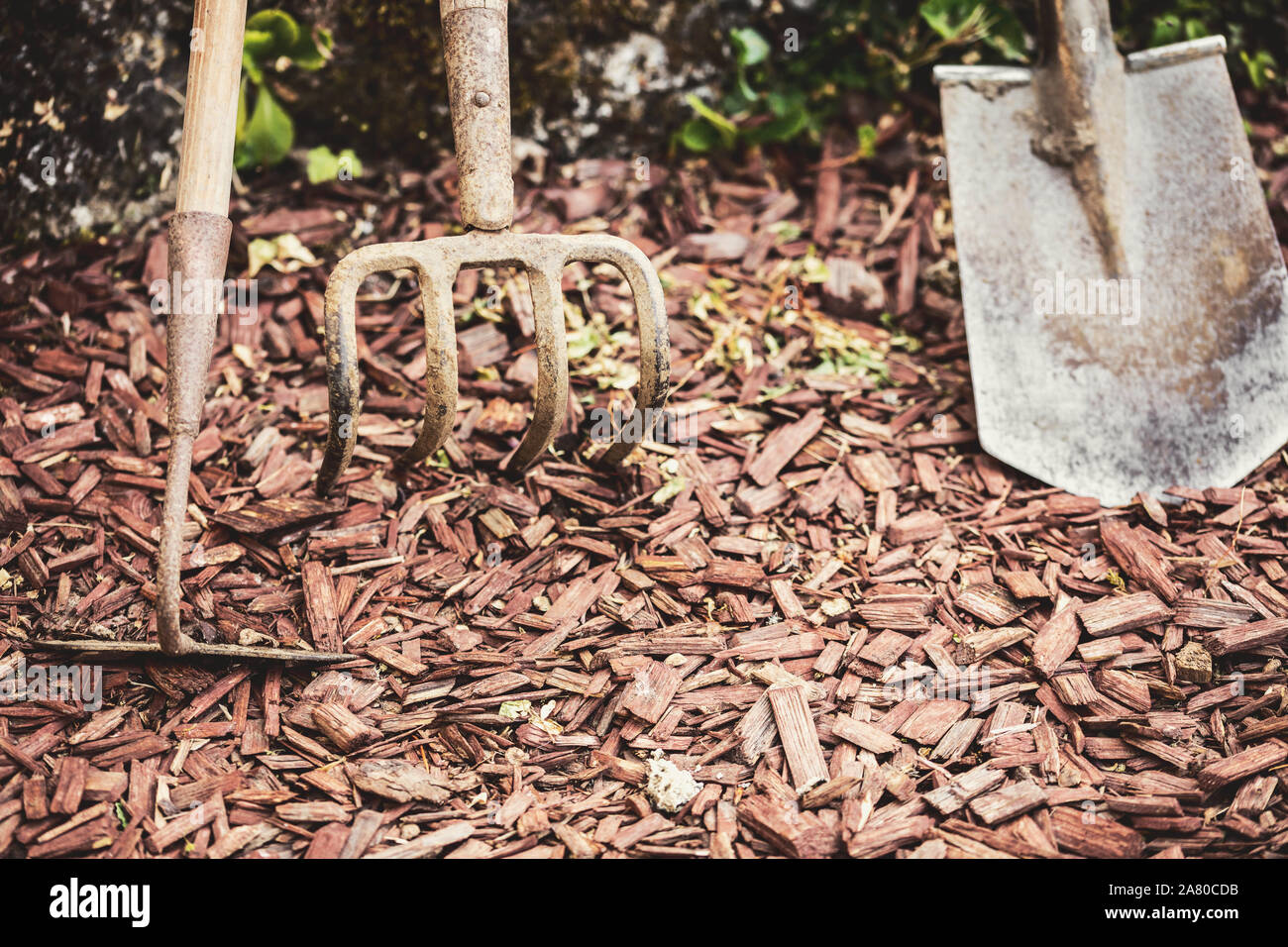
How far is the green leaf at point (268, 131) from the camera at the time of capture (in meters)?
2.76

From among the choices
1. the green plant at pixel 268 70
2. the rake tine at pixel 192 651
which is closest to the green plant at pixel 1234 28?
the green plant at pixel 268 70

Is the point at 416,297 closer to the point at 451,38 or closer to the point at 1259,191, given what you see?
the point at 451,38

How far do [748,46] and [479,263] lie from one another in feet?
5.31

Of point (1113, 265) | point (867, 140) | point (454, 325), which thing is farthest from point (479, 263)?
point (1113, 265)

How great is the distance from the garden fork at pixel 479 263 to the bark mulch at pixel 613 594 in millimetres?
311

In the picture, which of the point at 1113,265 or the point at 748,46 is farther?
the point at 748,46

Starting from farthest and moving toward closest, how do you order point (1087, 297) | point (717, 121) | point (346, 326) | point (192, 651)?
1. point (717, 121)
2. point (1087, 297)
3. point (346, 326)
4. point (192, 651)

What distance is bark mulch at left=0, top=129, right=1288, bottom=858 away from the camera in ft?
5.49

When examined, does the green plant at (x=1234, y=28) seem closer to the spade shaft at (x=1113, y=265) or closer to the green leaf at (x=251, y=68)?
the spade shaft at (x=1113, y=265)

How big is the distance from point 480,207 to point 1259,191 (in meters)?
2.33

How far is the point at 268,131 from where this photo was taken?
9.13 feet

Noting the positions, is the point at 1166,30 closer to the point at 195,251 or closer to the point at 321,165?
the point at 321,165

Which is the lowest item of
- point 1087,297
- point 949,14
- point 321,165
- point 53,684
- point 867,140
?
point 53,684
